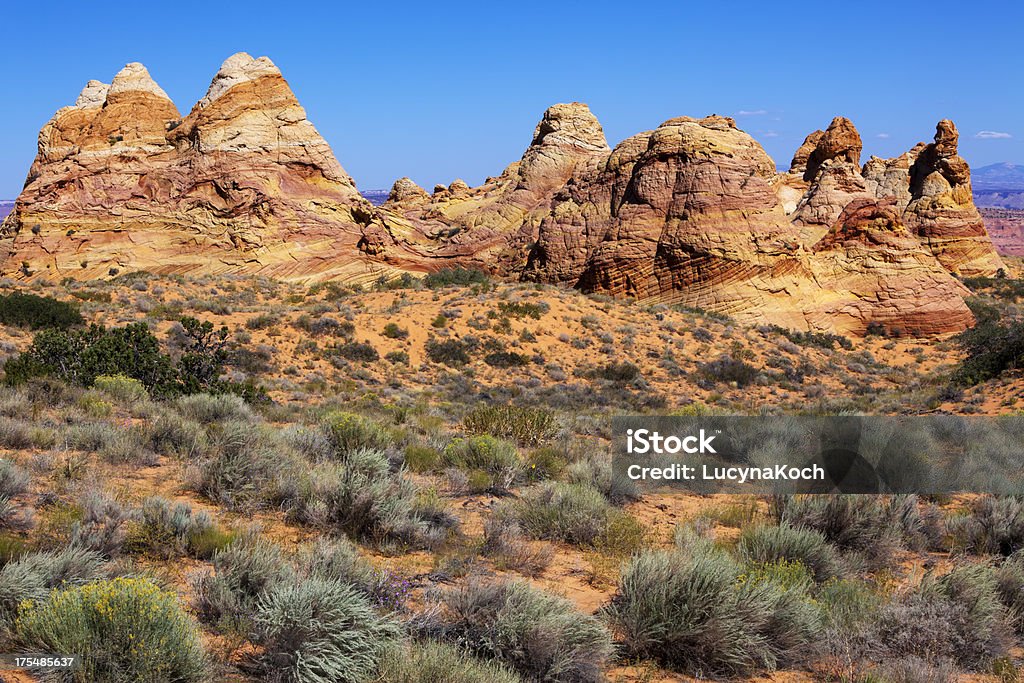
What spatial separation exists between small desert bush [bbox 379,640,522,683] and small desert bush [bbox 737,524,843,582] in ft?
7.97

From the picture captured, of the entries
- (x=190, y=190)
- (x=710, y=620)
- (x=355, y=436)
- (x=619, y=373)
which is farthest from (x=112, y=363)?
(x=190, y=190)

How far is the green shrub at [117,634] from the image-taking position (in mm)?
3098

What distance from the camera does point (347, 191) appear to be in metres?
34.3

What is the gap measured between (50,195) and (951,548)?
35.6 metres

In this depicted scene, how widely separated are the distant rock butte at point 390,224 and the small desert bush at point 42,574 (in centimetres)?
2603

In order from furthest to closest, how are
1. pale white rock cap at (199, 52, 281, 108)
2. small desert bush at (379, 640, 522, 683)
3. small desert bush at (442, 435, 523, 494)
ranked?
pale white rock cap at (199, 52, 281, 108)
small desert bush at (442, 435, 523, 494)
small desert bush at (379, 640, 522, 683)

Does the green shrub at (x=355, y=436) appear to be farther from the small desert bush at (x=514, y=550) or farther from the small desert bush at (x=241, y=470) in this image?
the small desert bush at (x=514, y=550)

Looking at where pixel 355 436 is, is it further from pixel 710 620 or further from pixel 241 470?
pixel 710 620

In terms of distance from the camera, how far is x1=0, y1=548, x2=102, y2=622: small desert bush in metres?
3.52

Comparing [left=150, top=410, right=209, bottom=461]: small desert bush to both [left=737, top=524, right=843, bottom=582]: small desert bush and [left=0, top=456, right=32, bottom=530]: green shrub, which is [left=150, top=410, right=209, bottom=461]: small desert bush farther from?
[left=737, top=524, right=843, bottom=582]: small desert bush

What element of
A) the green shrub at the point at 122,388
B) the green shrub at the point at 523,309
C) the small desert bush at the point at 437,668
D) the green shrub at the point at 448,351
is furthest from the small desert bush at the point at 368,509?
the green shrub at the point at 523,309

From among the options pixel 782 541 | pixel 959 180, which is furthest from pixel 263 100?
pixel 959 180

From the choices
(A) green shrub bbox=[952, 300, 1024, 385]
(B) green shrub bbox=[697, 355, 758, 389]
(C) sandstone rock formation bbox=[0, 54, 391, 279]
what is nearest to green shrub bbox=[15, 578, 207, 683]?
(A) green shrub bbox=[952, 300, 1024, 385]

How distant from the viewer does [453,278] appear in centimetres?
3114
